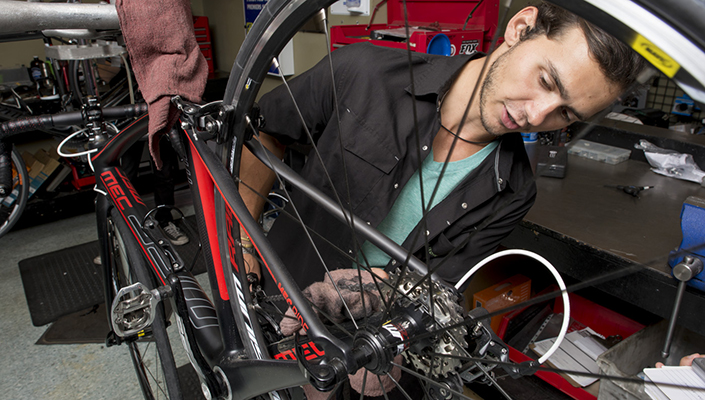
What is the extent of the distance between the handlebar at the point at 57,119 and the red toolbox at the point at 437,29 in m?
0.83

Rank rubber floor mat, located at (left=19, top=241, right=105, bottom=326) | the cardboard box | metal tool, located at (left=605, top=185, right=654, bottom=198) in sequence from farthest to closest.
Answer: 1. rubber floor mat, located at (left=19, top=241, right=105, bottom=326)
2. the cardboard box
3. metal tool, located at (left=605, top=185, right=654, bottom=198)

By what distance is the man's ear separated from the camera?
0.64 metres

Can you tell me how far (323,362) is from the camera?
42 cm

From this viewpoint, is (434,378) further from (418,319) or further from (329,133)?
(329,133)

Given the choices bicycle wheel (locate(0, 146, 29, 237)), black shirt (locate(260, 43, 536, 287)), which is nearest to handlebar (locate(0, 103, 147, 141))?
black shirt (locate(260, 43, 536, 287))

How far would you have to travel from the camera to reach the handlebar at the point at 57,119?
91 cm

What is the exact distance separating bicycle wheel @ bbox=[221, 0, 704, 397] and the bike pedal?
203 millimetres

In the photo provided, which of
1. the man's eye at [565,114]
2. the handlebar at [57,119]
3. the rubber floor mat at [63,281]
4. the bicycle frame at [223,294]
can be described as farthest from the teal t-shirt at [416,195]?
the rubber floor mat at [63,281]

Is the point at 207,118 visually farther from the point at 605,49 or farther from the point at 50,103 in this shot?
the point at 50,103

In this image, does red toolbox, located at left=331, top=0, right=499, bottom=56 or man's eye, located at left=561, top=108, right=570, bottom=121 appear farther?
red toolbox, located at left=331, top=0, right=499, bottom=56

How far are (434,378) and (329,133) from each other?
0.57 meters

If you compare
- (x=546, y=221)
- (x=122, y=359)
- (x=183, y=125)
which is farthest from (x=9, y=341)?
(x=546, y=221)

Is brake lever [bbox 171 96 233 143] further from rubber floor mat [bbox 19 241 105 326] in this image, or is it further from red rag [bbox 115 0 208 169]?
rubber floor mat [bbox 19 241 105 326]

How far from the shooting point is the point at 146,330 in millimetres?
781
